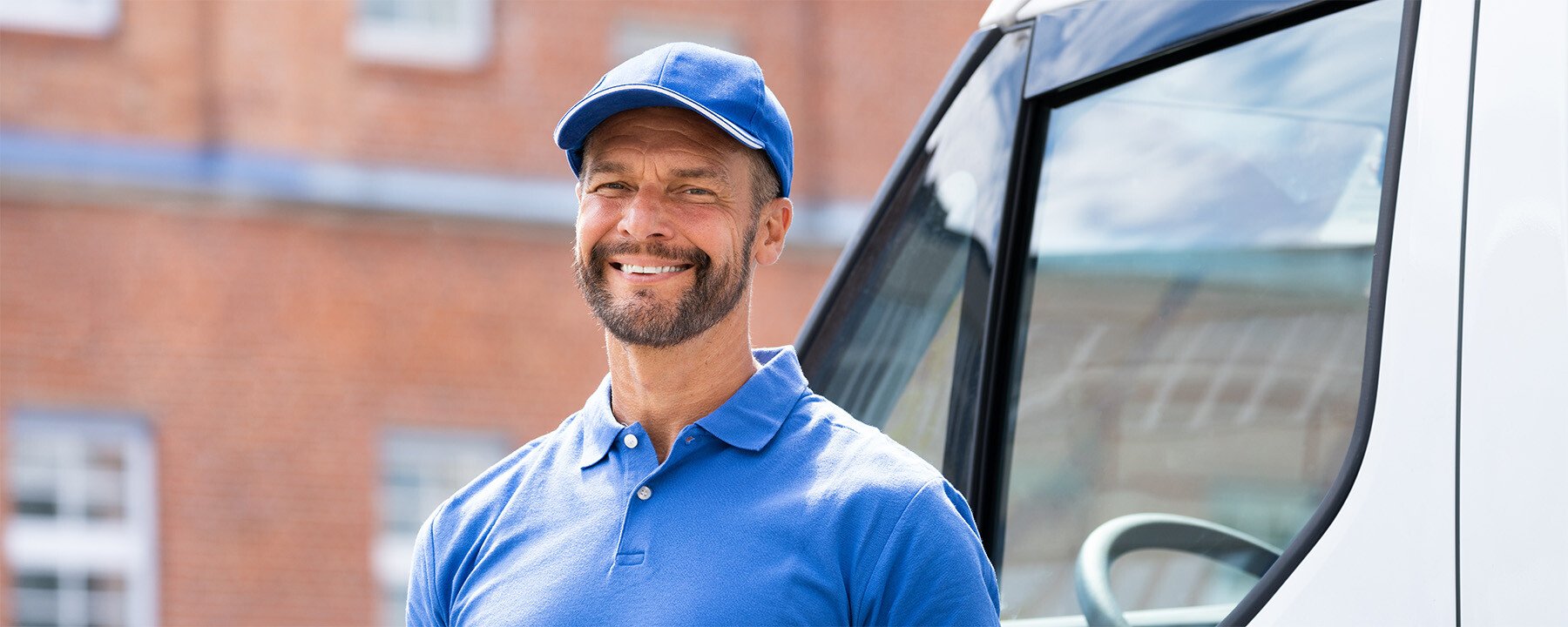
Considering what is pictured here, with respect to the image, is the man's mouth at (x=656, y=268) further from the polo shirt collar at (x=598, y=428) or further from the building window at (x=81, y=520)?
the building window at (x=81, y=520)

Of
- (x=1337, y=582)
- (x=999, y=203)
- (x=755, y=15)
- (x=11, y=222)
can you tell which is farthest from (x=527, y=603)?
(x=755, y=15)

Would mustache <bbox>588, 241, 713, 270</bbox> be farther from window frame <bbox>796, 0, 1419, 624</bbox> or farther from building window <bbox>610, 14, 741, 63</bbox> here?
building window <bbox>610, 14, 741, 63</bbox>

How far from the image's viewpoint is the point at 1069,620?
230cm

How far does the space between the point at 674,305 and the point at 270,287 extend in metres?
11.1

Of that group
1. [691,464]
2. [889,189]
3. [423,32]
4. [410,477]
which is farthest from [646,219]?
[423,32]

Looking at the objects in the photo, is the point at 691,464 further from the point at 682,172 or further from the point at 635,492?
the point at 682,172

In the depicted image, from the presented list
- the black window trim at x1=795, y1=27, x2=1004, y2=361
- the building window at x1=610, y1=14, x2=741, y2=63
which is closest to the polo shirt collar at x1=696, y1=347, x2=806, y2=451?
the black window trim at x1=795, y1=27, x2=1004, y2=361

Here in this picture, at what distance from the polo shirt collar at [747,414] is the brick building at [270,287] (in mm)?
10924

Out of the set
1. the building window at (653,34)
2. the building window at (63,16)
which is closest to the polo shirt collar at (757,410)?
the building window at (63,16)

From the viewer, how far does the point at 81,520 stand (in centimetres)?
1233

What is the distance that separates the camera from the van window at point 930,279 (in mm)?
2428

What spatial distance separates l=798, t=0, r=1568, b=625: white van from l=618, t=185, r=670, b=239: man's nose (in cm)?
63

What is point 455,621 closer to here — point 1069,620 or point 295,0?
point 1069,620

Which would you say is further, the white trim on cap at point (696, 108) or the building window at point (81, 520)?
the building window at point (81, 520)
